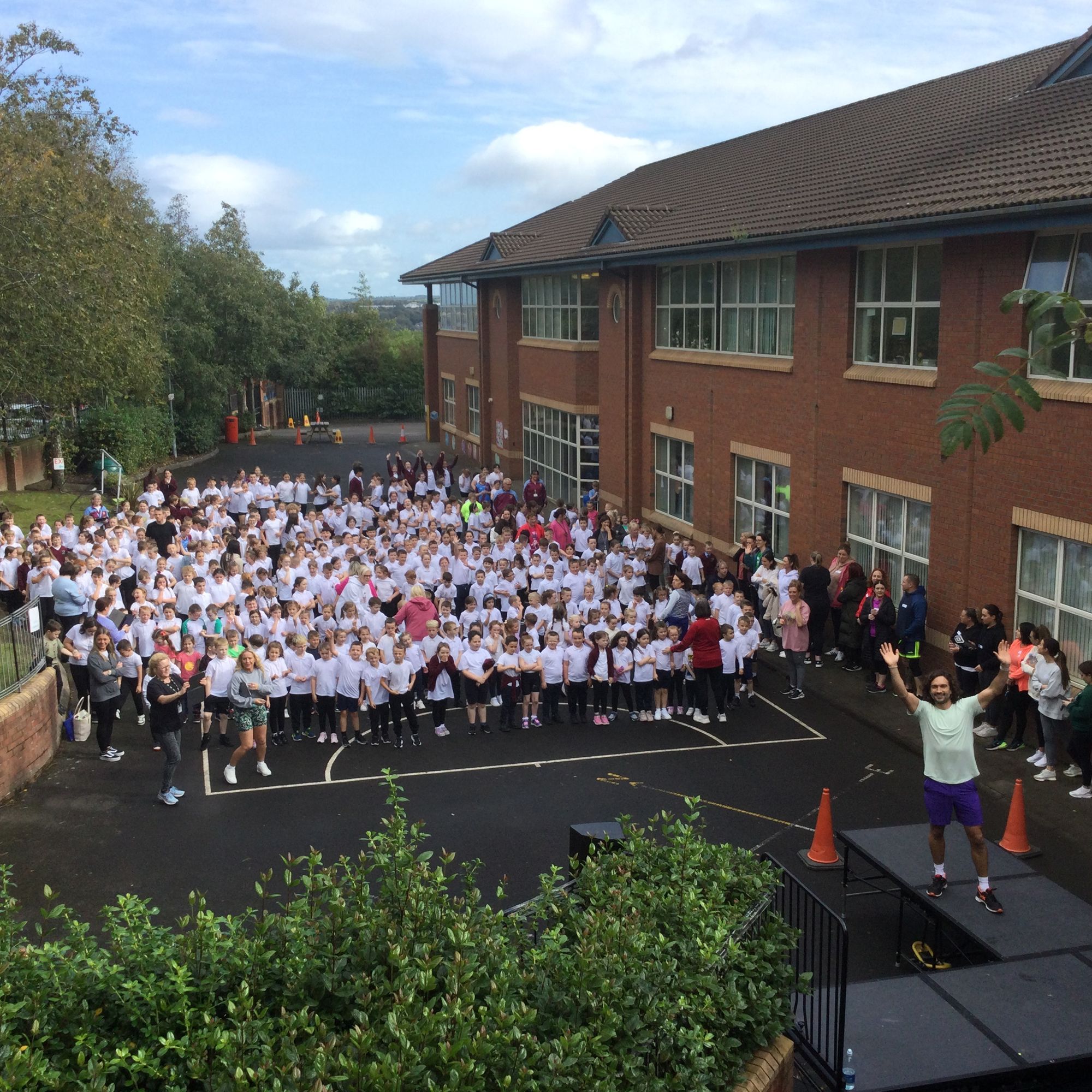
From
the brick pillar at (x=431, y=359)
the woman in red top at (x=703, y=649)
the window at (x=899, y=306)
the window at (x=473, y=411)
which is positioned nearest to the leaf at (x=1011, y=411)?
the woman in red top at (x=703, y=649)

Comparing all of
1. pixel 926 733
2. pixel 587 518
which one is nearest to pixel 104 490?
pixel 587 518

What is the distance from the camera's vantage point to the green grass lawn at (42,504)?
28.0m

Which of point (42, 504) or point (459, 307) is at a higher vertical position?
point (459, 307)

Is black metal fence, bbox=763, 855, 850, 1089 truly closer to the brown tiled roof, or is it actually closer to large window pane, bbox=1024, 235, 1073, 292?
the brown tiled roof

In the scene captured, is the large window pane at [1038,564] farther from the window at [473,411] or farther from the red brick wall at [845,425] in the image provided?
the window at [473,411]

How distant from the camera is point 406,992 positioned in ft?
16.6

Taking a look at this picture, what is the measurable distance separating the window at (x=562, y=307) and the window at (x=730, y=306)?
3808 mm

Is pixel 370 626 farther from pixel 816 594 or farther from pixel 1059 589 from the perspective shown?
pixel 1059 589

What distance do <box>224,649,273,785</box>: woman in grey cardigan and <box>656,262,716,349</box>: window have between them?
12168 mm

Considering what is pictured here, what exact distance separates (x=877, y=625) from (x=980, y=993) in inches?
341

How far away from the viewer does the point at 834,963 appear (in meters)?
8.92

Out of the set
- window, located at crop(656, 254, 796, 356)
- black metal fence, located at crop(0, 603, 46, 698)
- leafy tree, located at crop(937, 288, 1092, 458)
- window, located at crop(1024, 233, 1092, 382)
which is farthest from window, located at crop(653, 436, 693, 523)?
leafy tree, located at crop(937, 288, 1092, 458)

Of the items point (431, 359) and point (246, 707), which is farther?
point (431, 359)

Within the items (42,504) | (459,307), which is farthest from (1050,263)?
(459,307)
